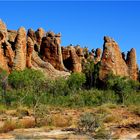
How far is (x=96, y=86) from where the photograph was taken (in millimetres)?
76938

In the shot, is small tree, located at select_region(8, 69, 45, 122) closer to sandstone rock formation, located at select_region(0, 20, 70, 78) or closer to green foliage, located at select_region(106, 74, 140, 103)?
sandstone rock formation, located at select_region(0, 20, 70, 78)

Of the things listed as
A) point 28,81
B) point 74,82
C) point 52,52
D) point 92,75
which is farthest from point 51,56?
point 28,81

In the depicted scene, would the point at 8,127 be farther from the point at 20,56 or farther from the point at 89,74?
the point at 89,74

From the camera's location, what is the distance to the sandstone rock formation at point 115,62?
76688 mm

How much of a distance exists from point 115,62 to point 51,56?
11.6m

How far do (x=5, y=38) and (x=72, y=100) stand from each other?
22.1m

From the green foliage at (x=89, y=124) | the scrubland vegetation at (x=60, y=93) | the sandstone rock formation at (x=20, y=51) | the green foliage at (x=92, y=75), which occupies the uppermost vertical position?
the sandstone rock formation at (x=20, y=51)

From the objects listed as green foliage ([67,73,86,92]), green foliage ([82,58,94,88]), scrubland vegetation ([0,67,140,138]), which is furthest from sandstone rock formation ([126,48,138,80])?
green foliage ([67,73,86,92])

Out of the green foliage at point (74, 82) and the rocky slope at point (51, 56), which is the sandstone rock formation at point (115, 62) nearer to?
the rocky slope at point (51, 56)

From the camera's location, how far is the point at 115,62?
7906 cm

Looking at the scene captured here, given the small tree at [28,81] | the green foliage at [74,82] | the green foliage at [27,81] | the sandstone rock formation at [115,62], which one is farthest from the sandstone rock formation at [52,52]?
the small tree at [28,81]

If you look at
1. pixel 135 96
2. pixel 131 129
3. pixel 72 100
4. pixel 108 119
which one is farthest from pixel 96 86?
pixel 131 129

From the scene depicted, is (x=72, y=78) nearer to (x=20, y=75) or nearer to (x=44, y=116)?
(x=20, y=75)

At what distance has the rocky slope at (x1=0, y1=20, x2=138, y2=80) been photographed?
72312mm
